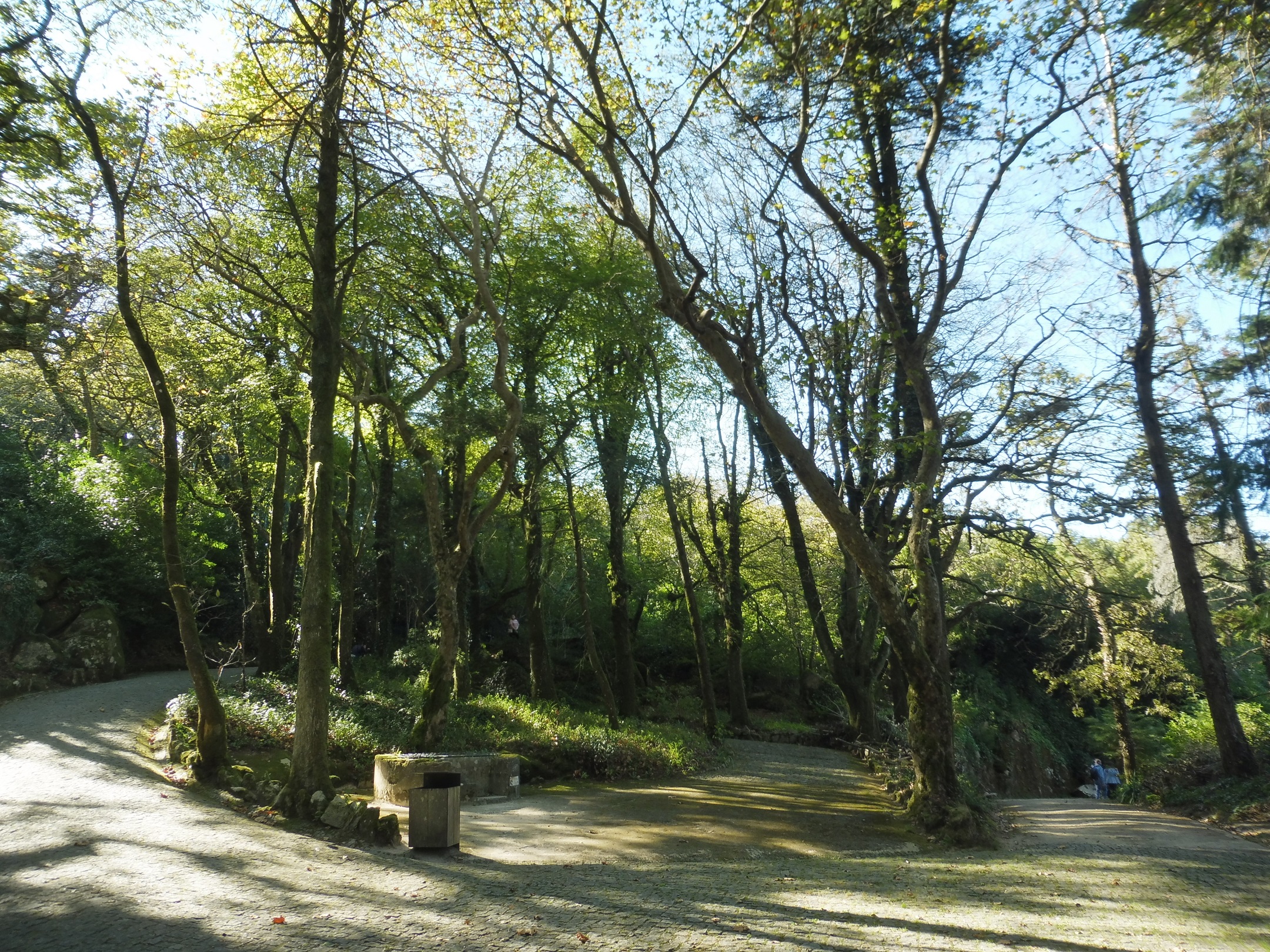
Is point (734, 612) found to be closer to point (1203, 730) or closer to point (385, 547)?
point (385, 547)

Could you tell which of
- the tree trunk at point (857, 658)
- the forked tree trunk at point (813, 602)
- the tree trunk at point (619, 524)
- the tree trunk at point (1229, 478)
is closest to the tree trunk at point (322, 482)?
the forked tree trunk at point (813, 602)

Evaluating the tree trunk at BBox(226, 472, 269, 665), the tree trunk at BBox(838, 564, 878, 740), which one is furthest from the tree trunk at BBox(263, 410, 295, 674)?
the tree trunk at BBox(838, 564, 878, 740)

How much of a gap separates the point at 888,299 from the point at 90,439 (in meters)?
22.0

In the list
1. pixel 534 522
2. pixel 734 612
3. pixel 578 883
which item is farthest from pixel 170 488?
pixel 734 612

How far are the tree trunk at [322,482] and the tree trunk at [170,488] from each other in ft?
3.52

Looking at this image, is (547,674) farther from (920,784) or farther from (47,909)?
(47,909)

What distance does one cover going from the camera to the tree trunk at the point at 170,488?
351 inches

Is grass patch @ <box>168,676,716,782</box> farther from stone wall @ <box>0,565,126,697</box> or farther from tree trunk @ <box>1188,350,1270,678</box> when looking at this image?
tree trunk @ <box>1188,350,1270,678</box>

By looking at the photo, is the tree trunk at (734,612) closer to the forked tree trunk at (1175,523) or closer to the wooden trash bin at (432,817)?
the forked tree trunk at (1175,523)

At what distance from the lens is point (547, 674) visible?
20109 millimetres

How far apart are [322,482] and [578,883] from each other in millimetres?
5027

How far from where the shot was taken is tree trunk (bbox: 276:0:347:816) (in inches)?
328

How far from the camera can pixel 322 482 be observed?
893 centimetres

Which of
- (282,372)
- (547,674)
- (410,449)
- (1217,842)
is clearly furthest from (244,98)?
(1217,842)
